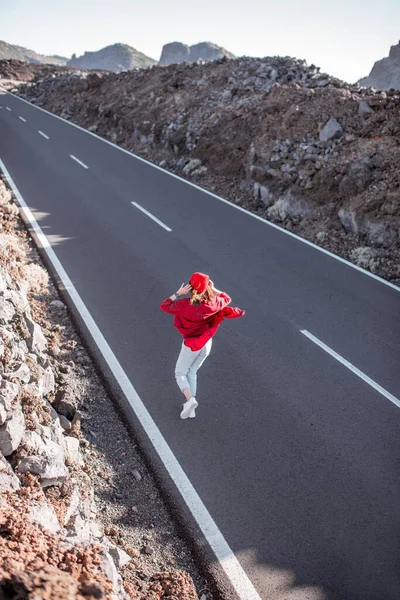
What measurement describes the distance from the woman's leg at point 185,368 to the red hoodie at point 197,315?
0.15 meters

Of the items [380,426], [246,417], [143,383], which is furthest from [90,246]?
[380,426]

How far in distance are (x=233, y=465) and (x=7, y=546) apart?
9.46 feet

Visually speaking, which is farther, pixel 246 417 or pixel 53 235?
pixel 53 235

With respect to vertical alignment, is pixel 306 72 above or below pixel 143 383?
above

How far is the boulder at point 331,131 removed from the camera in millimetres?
15281

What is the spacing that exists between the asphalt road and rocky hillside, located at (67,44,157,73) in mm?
127247

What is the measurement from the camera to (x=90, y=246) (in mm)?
11531

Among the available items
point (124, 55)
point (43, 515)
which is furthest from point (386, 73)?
point (124, 55)

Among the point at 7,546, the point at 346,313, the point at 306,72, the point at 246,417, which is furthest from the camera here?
the point at 306,72

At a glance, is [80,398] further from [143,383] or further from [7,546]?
[7,546]

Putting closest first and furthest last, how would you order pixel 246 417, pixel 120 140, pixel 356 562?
pixel 356 562 → pixel 246 417 → pixel 120 140

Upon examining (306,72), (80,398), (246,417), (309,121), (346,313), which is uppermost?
(306,72)

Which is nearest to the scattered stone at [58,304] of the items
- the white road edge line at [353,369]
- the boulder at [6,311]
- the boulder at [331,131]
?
the boulder at [6,311]

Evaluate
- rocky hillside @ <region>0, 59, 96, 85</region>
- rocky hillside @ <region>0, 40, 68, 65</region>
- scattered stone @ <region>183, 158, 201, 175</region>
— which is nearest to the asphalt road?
scattered stone @ <region>183, 158, 201, 175</region>
